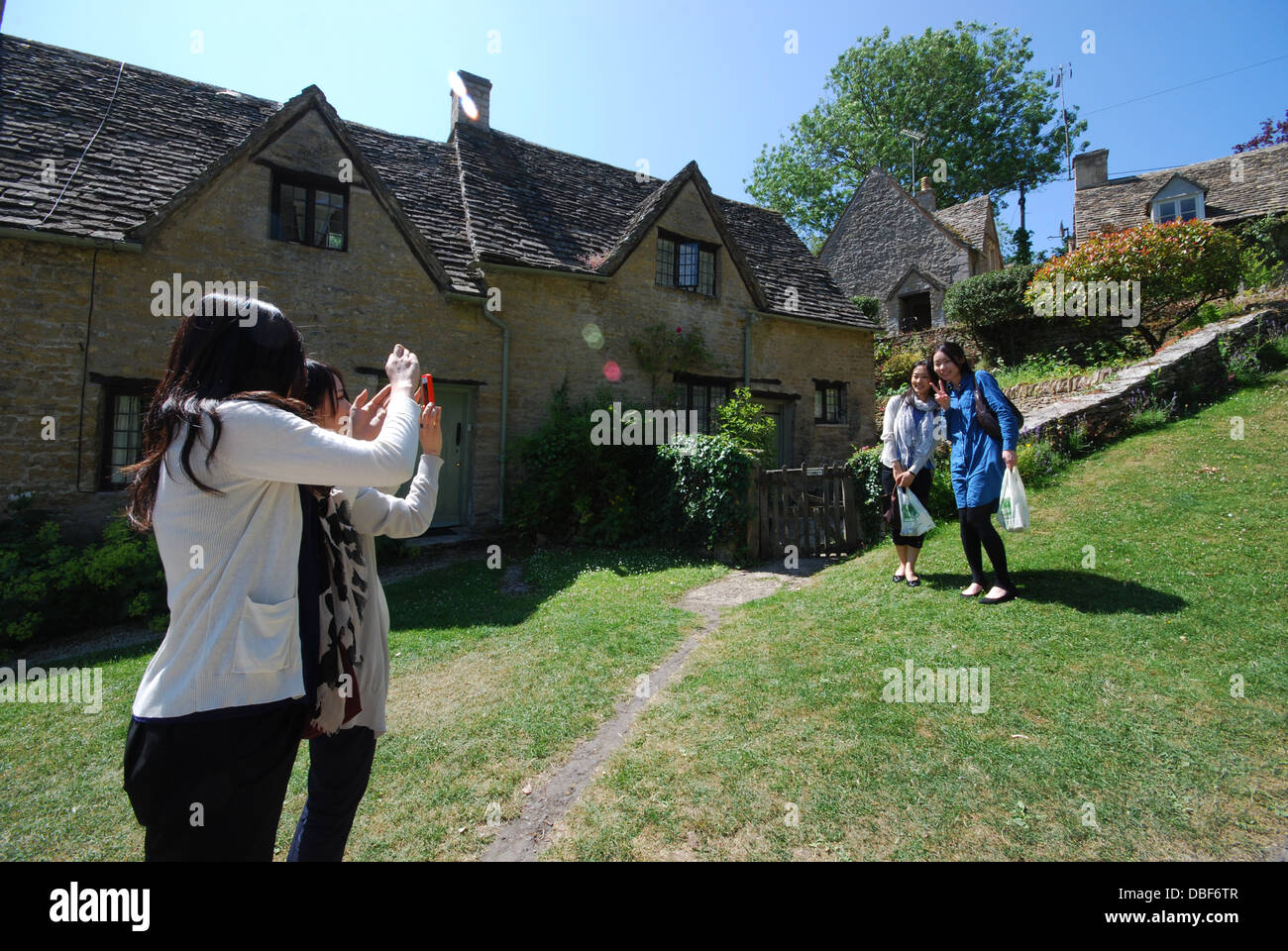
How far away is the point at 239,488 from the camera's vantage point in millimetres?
1777

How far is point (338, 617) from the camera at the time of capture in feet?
7.08

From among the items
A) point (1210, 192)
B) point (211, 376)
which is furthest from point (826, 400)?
point (1210, 192)

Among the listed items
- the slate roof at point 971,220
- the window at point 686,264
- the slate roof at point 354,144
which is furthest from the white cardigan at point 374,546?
the slate roof at point 971,220

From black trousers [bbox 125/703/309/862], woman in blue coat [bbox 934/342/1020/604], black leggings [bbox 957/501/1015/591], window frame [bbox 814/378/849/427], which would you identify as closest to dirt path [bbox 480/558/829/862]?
black trousers [bbox 125/703/309/862]

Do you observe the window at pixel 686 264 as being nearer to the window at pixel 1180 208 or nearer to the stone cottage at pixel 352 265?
the stone cottage at pixel 352 265

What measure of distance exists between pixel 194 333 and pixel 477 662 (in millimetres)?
4364

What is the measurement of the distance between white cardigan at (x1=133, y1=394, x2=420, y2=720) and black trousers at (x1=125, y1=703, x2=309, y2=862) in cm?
7

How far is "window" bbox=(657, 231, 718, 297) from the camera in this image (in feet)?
48.3

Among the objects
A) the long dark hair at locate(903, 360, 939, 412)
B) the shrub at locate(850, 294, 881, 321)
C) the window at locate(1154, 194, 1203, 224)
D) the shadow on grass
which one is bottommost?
the shadow on grass

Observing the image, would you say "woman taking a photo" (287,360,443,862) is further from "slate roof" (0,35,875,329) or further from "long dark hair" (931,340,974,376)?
"slate roof" (0,35,875,329)

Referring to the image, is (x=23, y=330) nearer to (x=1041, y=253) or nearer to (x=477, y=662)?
(x=477, y=662)

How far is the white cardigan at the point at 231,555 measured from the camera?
1.71 m

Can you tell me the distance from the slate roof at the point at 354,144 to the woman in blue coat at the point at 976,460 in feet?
28.4
